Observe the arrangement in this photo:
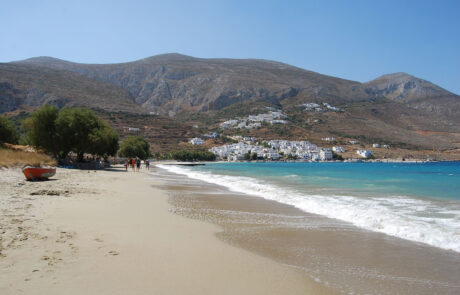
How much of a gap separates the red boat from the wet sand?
9630mm

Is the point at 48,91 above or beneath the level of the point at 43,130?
above

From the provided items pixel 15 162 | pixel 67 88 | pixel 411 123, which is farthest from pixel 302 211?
pixel 411 123

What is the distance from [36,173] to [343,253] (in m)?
15.3

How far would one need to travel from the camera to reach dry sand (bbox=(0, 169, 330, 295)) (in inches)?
169

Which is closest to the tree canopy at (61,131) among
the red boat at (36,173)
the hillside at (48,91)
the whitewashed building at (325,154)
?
the red boat at (36,173)

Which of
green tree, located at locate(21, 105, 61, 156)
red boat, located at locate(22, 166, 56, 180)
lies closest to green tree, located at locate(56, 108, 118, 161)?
green tree, located at locate(21, 105, 61, 156)

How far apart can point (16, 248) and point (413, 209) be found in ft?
40.5

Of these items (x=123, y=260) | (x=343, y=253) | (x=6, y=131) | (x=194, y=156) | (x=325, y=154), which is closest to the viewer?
(x=123, y=260)

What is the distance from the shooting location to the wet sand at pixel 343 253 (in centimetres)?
484

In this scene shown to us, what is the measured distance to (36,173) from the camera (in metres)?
16.2

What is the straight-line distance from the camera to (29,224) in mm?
6949

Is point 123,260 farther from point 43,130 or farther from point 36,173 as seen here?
point 43,130

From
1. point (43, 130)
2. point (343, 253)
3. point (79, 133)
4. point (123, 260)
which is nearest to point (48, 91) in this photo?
point (43, 130)

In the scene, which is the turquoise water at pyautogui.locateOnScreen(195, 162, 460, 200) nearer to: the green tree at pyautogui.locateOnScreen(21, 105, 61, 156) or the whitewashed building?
the green tree at pyautogui.locateOnScreen(21, 105, 61, 156)
